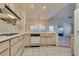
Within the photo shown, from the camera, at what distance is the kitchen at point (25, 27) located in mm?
2945

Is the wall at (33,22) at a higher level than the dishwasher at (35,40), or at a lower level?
higher

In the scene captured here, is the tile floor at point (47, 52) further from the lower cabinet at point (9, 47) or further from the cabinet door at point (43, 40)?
the lower cabinet at point (9, 47)

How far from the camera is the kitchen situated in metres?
2.95

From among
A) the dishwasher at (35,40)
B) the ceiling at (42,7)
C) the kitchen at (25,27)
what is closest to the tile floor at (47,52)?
the kitchen at (25,27)

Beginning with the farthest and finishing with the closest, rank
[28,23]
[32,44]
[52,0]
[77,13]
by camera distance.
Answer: [28,23] < [32,44] < [77,13] < [52,0]

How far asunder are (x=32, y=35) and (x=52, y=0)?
554cm

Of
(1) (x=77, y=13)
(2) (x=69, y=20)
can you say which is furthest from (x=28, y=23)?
(1) (x=77, y=13)

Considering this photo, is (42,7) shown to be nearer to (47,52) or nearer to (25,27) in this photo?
(47,52)

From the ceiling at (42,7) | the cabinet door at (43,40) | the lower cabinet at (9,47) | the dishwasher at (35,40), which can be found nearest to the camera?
the lower cabinet at (9,47)

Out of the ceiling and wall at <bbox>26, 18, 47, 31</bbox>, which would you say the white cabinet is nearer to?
the ceiling

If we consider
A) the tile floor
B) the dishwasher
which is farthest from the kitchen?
the tile floor

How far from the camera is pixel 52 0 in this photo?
5.65 ft

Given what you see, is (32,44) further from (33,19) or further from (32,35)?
(33,19)

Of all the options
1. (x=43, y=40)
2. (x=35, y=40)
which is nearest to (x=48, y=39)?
(x=43, y=40)
